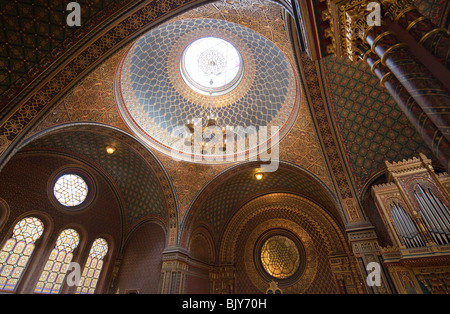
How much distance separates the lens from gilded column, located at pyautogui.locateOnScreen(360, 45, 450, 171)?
2432mm

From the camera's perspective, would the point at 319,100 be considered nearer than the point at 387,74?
No

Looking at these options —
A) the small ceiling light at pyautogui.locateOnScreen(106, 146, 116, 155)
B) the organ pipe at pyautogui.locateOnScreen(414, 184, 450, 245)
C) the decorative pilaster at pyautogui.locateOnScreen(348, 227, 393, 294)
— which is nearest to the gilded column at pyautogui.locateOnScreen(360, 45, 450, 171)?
the organ pipe at pyautogui.locateOnScreen(414, 184, 450, 245)

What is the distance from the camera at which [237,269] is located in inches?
492

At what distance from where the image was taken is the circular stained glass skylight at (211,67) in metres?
11.0

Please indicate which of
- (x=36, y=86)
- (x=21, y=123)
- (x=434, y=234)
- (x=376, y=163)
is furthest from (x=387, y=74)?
(x=21, y=123)

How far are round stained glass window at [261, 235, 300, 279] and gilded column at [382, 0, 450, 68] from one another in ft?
36.5

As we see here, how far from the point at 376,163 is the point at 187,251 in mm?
8730

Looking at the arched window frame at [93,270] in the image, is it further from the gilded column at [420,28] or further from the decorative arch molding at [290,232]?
the gilded column at [420,28]

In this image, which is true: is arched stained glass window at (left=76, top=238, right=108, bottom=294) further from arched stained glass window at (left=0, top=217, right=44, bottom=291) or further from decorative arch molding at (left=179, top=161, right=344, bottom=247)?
decorative arch molding at (left=179, top=161, right=344, bottom=247)

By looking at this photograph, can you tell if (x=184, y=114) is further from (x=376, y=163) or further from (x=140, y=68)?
(x=376, y=163)

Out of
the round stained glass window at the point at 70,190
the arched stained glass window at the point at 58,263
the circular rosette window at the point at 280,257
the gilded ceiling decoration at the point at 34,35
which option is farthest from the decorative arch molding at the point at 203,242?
the gilded ceiling decoration at the point at 34,35

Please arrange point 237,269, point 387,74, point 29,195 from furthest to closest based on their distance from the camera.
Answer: point 237,269 → point 29,195 → point 387,74

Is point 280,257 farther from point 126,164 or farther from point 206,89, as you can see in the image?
point 206,89

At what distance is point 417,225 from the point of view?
5816 millimetres
